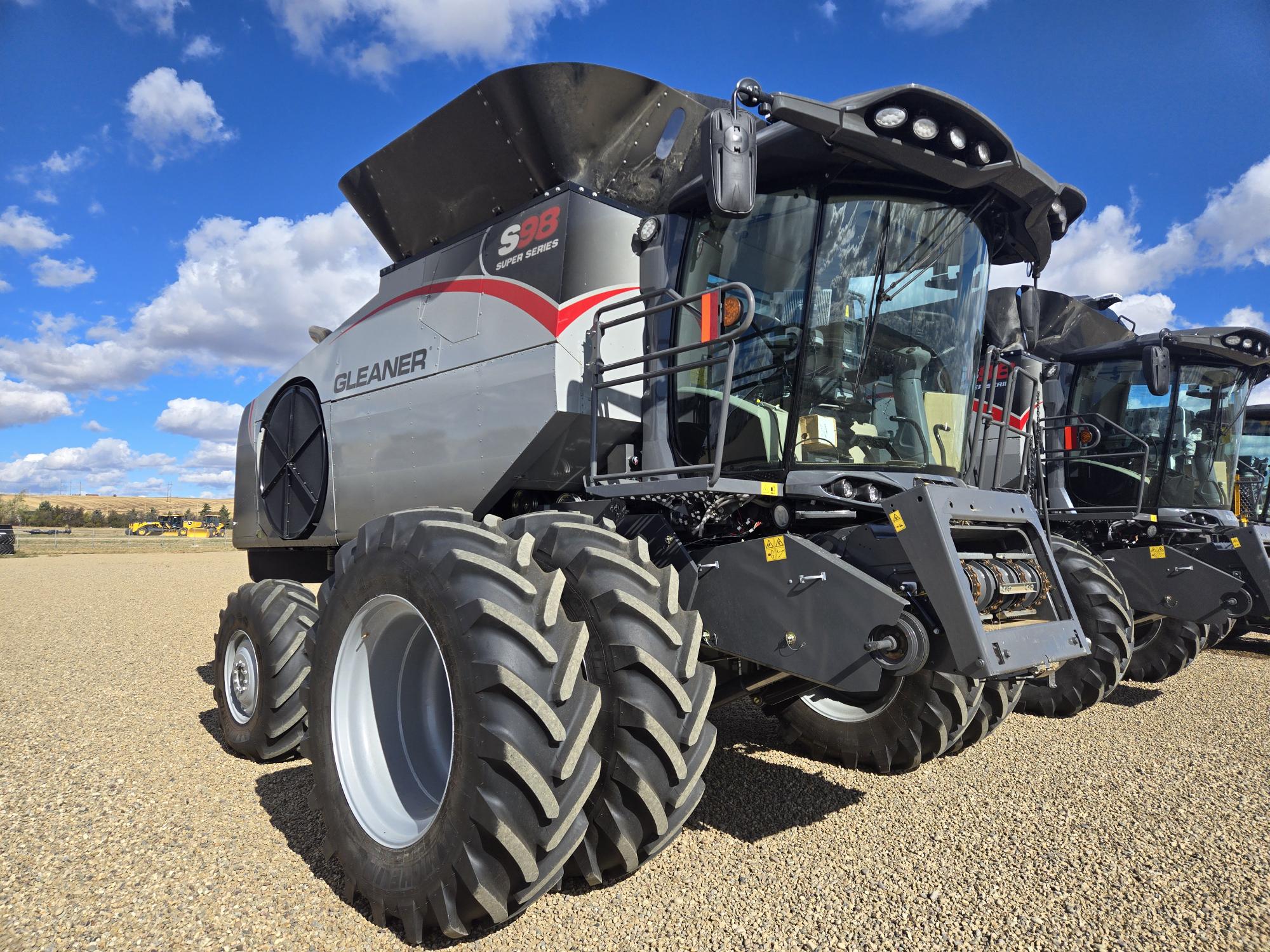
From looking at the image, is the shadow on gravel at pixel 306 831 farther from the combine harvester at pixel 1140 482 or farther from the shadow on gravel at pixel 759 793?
the combine harvester at pixel 1140 482

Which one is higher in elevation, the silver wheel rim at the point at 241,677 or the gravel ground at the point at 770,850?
the silver wheel rim at the point at 241,677

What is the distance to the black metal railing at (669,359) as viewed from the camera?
3.04m

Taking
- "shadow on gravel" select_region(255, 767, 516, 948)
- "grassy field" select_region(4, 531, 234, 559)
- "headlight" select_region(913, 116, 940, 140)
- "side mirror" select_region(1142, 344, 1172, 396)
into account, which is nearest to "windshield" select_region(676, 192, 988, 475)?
"headlight" select_region(913, 116, 940, 140)

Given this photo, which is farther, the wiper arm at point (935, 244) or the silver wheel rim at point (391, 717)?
the wiper arm at point (935, 244)

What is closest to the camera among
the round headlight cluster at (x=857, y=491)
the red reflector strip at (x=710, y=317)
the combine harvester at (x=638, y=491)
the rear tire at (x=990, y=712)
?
the combine harvester at (x=638, y=491)

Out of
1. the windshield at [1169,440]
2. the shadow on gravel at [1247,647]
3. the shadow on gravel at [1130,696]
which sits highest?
the windshield at [1169,440]

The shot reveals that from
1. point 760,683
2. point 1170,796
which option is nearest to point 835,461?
point 760,683

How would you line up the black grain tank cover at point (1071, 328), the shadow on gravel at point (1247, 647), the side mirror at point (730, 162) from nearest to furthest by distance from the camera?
the side mirror at point (730, 162) < the black grain tank cover at point (1071, 328) < the shadow on gravel at point (1247, 647)

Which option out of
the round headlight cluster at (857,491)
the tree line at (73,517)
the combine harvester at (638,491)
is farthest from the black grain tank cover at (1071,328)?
the tree line at (73,517)

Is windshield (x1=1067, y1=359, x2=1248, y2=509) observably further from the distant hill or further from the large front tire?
the distant hill

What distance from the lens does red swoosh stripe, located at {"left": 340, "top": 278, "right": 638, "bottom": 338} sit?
3.88m

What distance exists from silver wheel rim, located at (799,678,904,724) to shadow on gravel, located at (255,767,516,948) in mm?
2173

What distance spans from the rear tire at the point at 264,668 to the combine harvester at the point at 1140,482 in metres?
4.65

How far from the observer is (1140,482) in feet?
25.1
